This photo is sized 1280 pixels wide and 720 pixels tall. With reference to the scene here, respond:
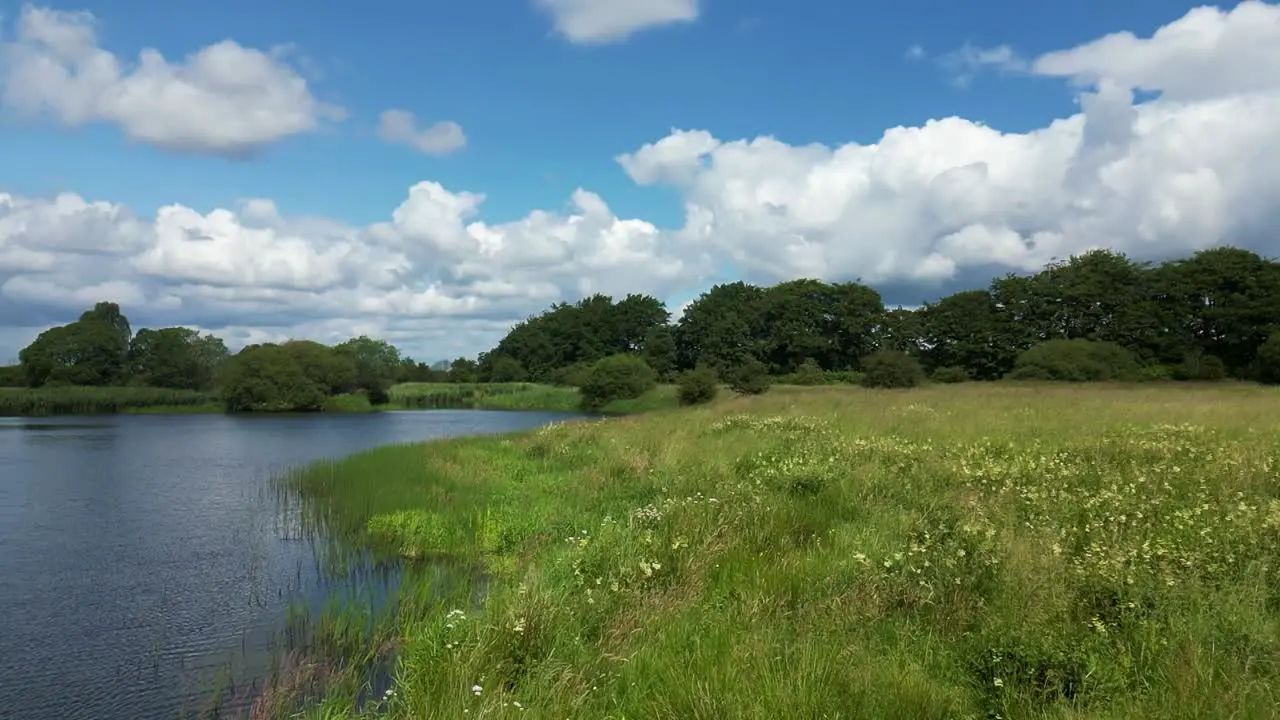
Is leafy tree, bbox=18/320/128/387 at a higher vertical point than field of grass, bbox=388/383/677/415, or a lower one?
higher

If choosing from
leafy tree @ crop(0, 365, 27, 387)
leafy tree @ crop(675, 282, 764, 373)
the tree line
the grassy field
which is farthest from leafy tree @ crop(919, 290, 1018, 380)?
leafy tree @ crop(0, 365, 27, 387)

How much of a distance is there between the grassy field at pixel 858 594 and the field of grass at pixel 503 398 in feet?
212

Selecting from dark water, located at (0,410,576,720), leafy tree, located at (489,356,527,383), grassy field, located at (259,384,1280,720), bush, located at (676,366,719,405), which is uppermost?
leafy tree, located at (489,356,527,383)

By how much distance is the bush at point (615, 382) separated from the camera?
3263 inches

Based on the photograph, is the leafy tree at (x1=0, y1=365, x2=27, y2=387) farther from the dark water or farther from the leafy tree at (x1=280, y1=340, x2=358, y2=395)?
the dark water

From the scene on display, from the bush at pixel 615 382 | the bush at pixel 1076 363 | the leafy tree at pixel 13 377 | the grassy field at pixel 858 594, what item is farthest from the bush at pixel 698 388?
the leafy tree at pixel 13 377

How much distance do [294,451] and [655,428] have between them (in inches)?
709

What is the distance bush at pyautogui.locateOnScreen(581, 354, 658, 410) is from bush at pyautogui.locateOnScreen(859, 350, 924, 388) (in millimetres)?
30487

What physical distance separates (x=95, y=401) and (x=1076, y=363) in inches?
3517

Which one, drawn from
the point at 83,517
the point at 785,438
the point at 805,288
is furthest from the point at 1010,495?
the point at 805,288

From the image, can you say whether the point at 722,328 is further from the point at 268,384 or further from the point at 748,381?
the point at 268,384

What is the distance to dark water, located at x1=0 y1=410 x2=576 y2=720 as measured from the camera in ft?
26.9

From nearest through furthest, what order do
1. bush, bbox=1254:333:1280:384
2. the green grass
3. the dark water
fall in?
1. the dark water
2. bush, bbox=1254:333:1280:384
3. the green grass

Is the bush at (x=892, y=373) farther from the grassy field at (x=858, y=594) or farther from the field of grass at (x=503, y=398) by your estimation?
the grassy field at (x=858, y=594)
